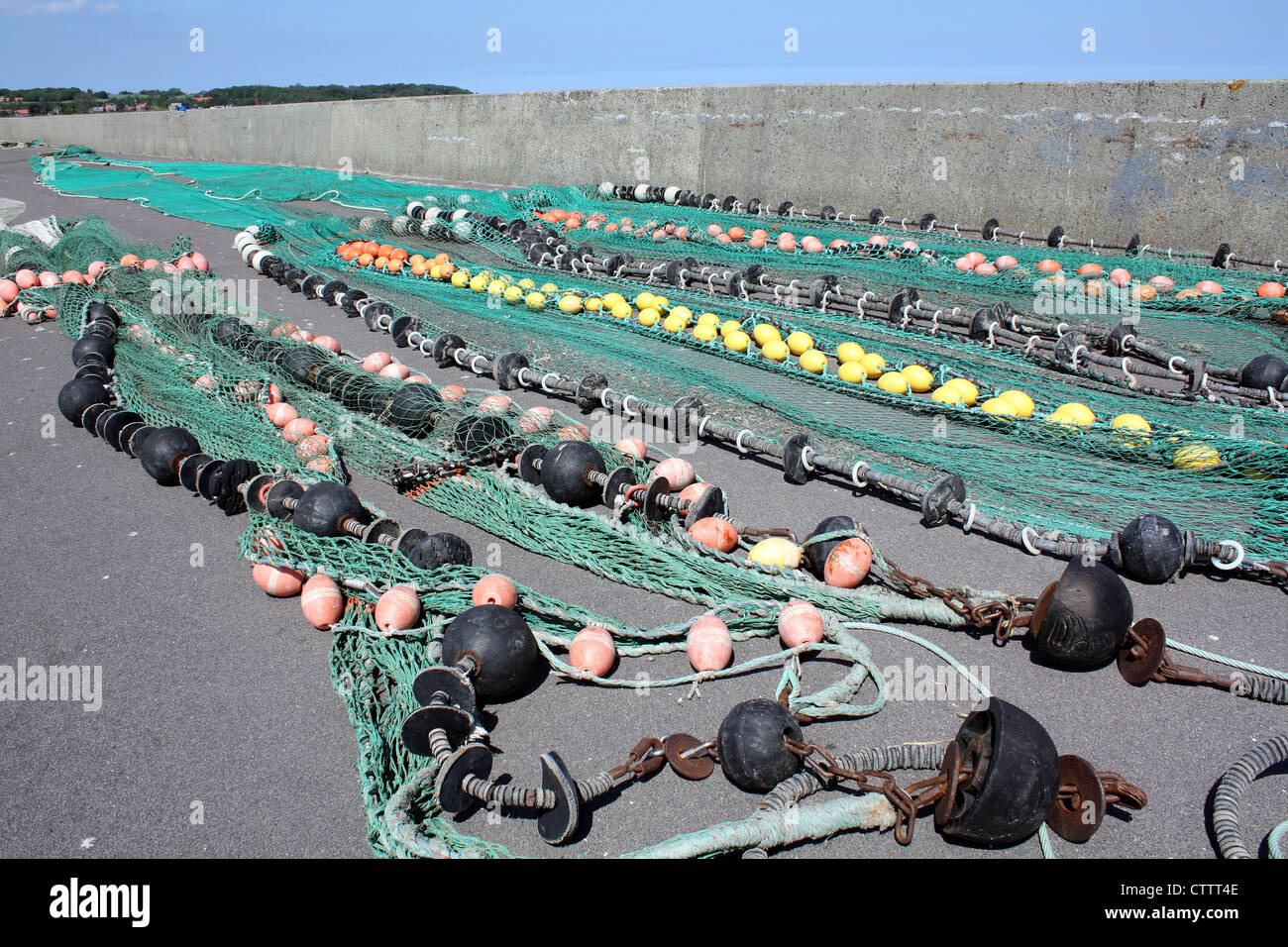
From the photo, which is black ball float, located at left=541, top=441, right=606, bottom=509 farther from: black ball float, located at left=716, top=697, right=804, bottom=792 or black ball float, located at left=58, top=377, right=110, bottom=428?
black ball float, located at left=58, top=377, right=110, bottom=428

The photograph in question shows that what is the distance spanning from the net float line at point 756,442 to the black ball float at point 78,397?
7.44 feet

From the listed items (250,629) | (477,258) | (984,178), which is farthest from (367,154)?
(250,629)

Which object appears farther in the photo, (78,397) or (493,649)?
(78,397)

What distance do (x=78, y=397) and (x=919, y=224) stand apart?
30.1 ft

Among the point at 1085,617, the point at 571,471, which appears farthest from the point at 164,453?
the point at 1085,617

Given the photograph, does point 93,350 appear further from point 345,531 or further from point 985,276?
point 985,276

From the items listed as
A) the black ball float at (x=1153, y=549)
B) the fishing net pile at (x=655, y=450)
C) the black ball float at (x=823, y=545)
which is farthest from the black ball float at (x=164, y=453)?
the black ball float at (x=1153, y=549)

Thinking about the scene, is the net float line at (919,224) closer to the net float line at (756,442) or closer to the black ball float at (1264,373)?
the black ball float at (1264,373)

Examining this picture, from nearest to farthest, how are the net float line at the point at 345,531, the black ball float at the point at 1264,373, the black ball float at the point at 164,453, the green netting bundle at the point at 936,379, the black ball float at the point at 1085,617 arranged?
the net float line at the point at 345,531 < the black ball float at the point at 1085,617 < the green netting bundle at the point at 936,379 < the black ball float at the point at 164,453 < the black ball float at the point at 1264,373

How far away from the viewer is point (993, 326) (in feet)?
21.1

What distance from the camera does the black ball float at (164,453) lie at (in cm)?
475

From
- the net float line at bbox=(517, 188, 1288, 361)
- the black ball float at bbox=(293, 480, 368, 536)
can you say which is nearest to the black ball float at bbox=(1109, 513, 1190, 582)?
the net float line at bbox=(517, 188, 1288, 361)
